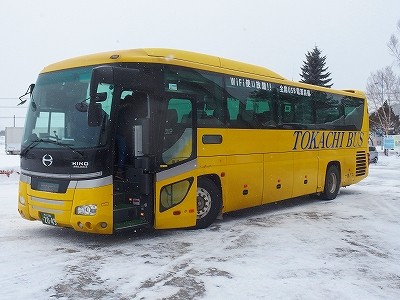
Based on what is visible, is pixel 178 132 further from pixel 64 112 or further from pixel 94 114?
pixel 64 112

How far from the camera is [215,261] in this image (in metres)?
7.06

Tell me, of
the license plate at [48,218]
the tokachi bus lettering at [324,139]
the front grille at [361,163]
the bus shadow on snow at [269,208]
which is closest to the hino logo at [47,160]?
the license plate at [48,218]

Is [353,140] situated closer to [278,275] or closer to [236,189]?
[236,189]

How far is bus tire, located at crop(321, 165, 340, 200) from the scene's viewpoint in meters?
14.4

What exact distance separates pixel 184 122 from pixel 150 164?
1.15 meters

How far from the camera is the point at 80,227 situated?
7.76 metres

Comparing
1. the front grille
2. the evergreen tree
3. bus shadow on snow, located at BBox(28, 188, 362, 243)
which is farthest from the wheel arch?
the evergreen tree

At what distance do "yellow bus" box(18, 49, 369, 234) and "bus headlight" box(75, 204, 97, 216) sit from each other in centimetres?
2

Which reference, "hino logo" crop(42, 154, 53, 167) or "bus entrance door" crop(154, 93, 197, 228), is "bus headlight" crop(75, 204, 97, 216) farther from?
"bus entrance door" crop(154, 93, 197, 228)

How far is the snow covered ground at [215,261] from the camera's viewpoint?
571cm

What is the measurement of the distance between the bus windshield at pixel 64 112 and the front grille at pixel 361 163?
1080cm

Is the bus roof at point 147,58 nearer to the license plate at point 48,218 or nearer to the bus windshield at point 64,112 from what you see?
the bus windshield at point 64,112

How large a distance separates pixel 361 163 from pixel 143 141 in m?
10.6

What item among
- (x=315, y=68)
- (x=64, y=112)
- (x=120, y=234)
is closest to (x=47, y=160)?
(x=64, y=112)
